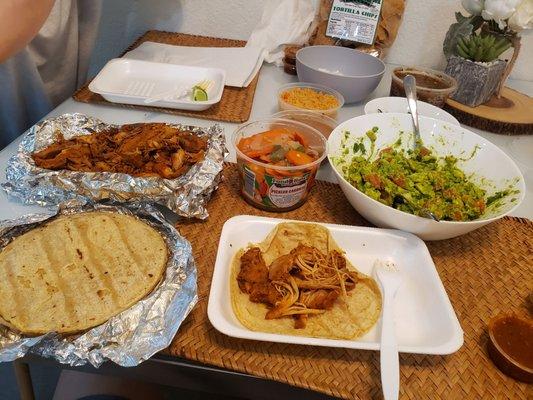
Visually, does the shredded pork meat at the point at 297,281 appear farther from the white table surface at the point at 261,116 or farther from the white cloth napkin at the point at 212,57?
the white cloth napkin at the point at 212,57

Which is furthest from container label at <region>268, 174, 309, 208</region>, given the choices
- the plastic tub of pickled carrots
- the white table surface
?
the white table surface

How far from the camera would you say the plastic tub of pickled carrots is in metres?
1.12

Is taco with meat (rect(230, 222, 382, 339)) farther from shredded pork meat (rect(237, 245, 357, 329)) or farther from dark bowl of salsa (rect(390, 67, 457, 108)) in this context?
dark bowl of salsa (rect(390, 67, 457, 108))

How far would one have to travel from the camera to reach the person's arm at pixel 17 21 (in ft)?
3.07

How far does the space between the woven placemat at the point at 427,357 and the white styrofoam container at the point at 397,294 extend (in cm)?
5

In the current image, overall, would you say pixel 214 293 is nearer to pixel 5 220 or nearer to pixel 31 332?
pixel 31 332

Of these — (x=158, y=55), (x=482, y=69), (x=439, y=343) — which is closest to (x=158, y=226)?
(x=439, y=343)

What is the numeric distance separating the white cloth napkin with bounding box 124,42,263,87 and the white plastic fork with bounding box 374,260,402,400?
1.10 metres

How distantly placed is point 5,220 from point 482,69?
1724 millimetres

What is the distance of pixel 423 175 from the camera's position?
1.16 meters

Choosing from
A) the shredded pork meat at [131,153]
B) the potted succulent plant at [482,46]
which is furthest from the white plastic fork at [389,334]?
the potted succulent plant at [482,46]

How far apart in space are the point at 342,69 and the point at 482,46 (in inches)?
21.9

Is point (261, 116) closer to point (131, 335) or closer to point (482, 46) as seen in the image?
point (482, 46)

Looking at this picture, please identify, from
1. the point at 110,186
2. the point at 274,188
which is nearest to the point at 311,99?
the point at 274,188
